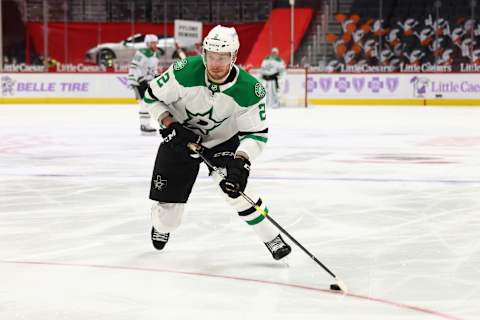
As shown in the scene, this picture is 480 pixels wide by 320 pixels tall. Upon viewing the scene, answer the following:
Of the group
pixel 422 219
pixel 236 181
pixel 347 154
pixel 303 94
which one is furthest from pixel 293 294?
pixel 303 94

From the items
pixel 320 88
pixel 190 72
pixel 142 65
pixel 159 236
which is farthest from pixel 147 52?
pixel 190 72

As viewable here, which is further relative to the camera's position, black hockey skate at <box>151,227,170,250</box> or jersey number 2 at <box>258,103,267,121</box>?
black hockey skate at <box>151,227,170,250</box>

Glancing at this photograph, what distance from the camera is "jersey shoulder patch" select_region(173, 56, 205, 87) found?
3764 mm

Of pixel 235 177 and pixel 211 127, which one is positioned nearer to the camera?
pixel 235 177

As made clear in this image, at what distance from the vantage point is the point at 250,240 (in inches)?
172

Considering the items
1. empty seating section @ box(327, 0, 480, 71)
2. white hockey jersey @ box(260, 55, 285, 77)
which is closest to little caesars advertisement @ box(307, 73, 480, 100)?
empty seating section @ box(327, 0, 480, 71)

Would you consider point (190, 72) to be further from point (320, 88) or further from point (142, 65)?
point (320, 88)

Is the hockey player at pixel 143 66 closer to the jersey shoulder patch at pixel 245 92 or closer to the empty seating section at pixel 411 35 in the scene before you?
the empty seating section at pixel 411 35

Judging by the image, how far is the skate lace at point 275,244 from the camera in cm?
380

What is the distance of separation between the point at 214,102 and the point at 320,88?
15613 millimetres

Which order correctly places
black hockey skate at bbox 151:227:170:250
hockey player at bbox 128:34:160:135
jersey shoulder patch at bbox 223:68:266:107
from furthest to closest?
hockey player at bbox 128:34:160:135, black hockey skate at bbox 151:227:170:250, jersey shoulder patch at bbox 223:68:266:107

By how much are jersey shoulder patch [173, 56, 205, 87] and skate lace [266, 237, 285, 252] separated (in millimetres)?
718

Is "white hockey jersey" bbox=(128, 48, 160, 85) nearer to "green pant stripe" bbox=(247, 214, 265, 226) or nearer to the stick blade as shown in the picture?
"green pant stripe" bbox=(247, 214, 265, 226)

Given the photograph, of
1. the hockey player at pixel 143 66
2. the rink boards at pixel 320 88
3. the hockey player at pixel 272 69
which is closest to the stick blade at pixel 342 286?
the hockey player at pixel 143 66
